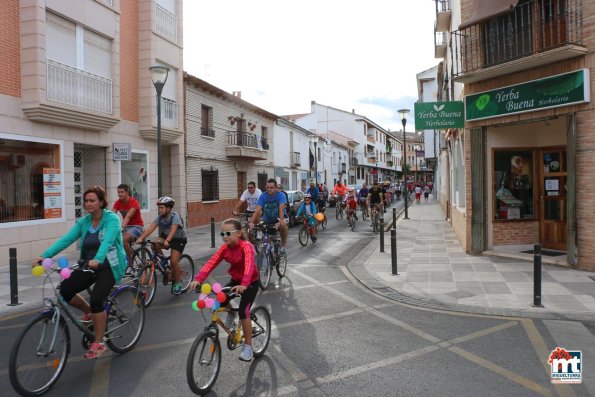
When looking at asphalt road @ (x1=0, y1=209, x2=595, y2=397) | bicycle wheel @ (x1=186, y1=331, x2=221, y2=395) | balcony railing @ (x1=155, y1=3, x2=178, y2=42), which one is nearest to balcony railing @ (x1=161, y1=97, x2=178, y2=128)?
balcony railing @ (x1=155, y1=3, x2=178, y2=42)

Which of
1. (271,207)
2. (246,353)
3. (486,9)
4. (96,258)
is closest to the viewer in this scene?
(96,258)

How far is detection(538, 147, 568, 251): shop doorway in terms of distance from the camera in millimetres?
10438

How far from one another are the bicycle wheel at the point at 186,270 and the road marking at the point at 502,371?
4.48 m

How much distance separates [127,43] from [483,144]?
11.5 meters

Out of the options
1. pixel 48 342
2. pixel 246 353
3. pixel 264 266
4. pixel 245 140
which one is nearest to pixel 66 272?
pixel 48 342

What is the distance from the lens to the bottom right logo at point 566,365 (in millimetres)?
4012

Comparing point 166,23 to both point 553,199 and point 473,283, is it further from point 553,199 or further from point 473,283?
point 473,283

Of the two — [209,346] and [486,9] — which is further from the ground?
[486,9]

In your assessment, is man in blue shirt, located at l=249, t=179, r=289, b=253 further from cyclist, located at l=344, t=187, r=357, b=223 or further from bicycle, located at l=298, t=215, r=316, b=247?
cyclist, located at l=344, t=187, r=357, b=223

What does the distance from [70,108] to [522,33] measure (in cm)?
1061

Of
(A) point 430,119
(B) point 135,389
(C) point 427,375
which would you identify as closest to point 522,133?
(A) point 430,119

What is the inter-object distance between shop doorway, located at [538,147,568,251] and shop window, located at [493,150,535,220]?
28 centimetres

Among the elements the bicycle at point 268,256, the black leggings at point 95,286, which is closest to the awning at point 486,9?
the bicycle at point 268,256

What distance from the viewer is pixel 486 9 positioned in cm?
970
